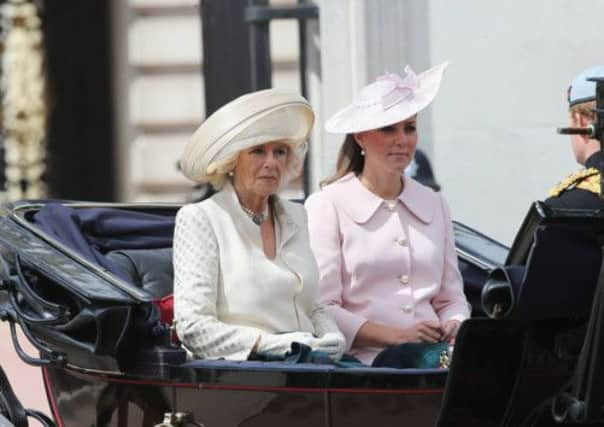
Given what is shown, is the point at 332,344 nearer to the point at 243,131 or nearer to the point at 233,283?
the point at 233,283

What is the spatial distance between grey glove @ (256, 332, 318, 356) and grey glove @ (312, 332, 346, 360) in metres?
0.01

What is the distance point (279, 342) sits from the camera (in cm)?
553

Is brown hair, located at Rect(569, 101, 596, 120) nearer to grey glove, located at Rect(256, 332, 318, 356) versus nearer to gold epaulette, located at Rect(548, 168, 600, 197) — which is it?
gold epaulette, located at Rect(548, 168, 600, 197)

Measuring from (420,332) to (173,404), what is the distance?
2.46 feet

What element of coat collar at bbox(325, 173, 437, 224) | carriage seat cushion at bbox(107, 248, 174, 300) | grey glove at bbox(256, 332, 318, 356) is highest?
coat collar at bbox(325, 173, 437, 224)

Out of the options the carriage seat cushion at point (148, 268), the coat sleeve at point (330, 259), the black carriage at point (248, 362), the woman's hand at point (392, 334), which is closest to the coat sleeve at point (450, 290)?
the woman's hand at point (392, 334)

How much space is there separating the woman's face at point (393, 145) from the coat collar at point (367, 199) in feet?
0.30

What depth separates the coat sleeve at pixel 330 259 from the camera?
5.86 metres

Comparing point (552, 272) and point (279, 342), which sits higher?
point (552, 272)

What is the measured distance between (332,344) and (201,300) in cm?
33

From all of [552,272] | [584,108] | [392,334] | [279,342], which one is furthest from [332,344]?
[552,272]

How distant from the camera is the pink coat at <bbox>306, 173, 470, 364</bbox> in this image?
592 centimetres

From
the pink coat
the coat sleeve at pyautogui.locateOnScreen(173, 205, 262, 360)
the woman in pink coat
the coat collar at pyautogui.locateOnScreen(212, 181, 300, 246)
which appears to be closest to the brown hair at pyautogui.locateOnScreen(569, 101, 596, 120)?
the woman in pink coat

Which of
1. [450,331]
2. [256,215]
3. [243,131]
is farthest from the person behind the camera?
[450,331]
